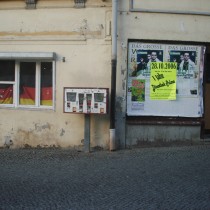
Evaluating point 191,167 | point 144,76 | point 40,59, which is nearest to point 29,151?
point 40,59

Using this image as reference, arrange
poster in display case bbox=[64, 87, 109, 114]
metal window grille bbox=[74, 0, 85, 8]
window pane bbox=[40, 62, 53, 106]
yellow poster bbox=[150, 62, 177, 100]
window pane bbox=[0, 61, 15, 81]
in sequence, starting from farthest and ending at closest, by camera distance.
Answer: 1. window pane bbox=[0, 61, 15, 81]
2. window pane bbox=[40, 62, 53, 106]
3. yellow poster bbox=[150, 62, 177, 100]
4. metal window grille bbox=[74, 0, 85, 8]
5. poster in display case bbox=[64, 87, 109, 114]

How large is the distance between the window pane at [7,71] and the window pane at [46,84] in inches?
33.4

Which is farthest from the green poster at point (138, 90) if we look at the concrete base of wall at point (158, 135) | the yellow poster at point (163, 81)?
the concrete base of wall at point (158, 135)

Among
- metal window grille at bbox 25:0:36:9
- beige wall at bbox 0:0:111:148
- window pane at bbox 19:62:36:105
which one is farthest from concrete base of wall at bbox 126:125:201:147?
metal window grille at bbox 25:0:36:9

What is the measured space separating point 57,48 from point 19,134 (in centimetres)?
244

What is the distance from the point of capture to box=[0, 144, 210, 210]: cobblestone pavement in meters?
5.82

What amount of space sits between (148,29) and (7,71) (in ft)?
12.7

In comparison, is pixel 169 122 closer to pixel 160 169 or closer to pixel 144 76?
pixel 144 76

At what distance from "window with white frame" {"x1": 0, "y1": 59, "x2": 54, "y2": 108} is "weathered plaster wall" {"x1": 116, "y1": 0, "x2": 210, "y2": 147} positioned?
6.07 ft

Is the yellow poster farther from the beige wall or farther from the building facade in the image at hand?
the beige wall

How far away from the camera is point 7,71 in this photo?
33.9 ft

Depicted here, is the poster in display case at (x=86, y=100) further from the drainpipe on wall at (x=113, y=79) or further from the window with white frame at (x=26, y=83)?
the window with white frame at (x=26, y=83)

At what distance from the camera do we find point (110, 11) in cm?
956

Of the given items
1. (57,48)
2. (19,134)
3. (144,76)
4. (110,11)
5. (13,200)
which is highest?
(110,11)
